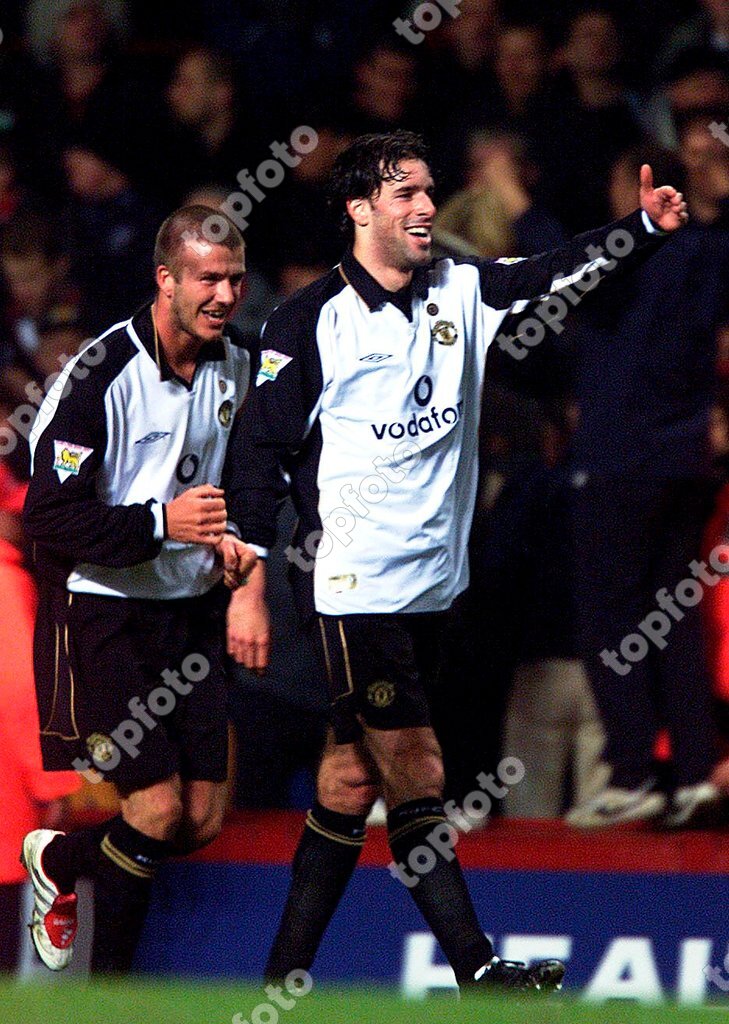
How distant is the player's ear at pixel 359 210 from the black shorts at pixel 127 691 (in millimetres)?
1014

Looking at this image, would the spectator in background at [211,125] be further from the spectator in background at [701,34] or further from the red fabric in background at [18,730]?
the red fabric in background at [18,730]

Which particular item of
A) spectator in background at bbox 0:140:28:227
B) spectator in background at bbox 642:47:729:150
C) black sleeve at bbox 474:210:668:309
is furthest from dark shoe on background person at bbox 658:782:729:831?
spectator in background at bbox 0:140:28:227

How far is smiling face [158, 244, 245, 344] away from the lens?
486cm

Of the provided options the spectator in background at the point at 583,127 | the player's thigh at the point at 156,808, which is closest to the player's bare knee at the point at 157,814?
the player's thigh at the point at 156,808

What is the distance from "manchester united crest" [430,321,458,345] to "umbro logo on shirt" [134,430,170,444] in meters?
0.69

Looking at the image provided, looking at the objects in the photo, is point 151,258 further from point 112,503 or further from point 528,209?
point 112,503

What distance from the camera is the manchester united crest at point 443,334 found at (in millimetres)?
4828

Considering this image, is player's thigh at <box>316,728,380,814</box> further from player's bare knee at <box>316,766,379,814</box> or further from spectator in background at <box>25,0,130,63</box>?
spectator in background at <box>25,0,130,63</box>

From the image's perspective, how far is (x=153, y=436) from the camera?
4953 mm

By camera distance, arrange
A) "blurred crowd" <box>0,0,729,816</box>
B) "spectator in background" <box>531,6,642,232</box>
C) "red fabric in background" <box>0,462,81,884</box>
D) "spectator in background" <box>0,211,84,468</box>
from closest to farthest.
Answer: "red fabric in background" <box>0,462,81,884</box>, "blurred crowd" <box>0,0,729,816</box>, "spectator in background" <box>531,6,642,232</box>, "spectator in background" <box>0,211,84,468</box>

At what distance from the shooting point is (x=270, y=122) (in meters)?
7.05

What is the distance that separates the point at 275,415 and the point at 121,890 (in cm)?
121

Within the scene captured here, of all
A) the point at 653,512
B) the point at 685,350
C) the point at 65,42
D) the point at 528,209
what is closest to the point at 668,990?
the point at 653,512

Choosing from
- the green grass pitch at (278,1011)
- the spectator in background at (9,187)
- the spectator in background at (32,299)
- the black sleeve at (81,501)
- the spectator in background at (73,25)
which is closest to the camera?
the green grass pitch at (278,1011)
